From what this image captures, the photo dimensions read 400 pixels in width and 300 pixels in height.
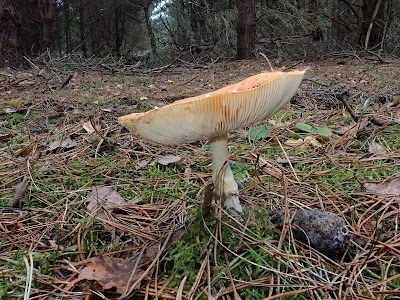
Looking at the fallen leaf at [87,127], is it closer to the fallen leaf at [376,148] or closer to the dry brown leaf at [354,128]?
the dry brown leaf at [354,128]

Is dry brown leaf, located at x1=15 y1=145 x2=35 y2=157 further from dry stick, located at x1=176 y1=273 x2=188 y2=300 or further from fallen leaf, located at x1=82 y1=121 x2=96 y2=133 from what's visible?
dry stick, located at x1=176 y1=273 x2=188 y2=300

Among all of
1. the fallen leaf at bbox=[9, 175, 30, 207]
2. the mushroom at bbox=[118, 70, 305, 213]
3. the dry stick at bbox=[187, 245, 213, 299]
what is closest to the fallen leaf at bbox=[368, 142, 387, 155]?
the mushroom at bbox=[118, 70, 305, 213]

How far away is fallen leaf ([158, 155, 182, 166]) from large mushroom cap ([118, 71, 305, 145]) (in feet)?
2.56

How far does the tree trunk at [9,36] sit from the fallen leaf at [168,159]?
519cm

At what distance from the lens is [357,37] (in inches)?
303

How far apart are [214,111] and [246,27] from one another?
6.28 m

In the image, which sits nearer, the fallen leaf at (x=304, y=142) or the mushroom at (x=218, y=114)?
the mushroom at (x=218, y=114)

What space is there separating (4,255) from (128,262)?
58cm

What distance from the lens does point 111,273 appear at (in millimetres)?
1158

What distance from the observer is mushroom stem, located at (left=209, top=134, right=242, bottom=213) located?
4.55ft

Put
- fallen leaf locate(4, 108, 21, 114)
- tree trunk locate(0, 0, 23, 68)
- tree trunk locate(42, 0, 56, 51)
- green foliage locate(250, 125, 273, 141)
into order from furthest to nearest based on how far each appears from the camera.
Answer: tree trunk locate(42, 0, 56, 51) < tree trunk locate(0, 0, 23, 68) < fallen leaf locate(4, 108, 21, 114) < green foliage locate(250, 125, 273, 141)

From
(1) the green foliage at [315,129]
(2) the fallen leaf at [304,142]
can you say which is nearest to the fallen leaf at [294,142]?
(2) the fallen leaf at [304,142]

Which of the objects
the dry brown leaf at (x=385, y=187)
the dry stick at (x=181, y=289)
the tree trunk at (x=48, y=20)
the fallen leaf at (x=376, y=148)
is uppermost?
the tree trunk at (x=48, y=20)

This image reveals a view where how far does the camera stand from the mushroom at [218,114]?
104cm
